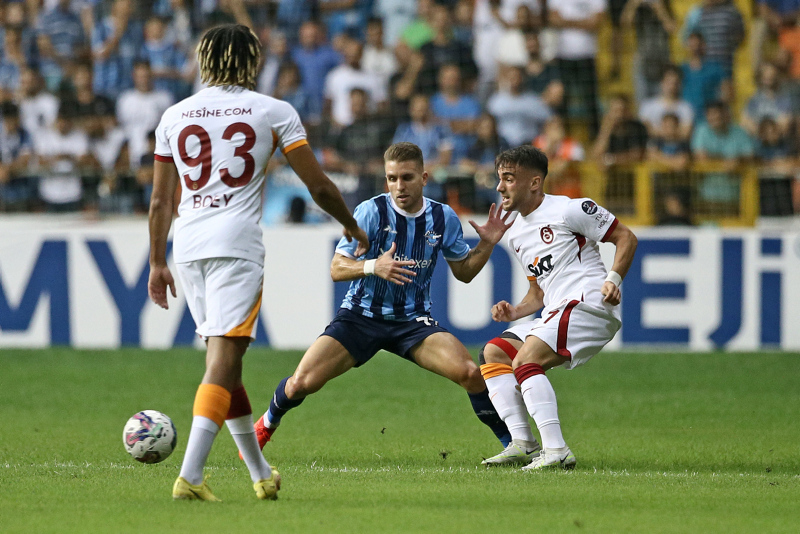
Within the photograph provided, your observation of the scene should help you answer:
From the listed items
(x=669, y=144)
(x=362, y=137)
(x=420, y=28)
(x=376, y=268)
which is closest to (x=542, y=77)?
(x=669, y=144)

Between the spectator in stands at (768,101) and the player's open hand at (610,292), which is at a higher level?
the spectator in stands at (768,101)

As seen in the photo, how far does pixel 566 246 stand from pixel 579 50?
8.89 meters

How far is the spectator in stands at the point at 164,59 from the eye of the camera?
49.4ft

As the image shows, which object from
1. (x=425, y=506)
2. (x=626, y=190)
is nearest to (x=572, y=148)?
(x=626, y=190)

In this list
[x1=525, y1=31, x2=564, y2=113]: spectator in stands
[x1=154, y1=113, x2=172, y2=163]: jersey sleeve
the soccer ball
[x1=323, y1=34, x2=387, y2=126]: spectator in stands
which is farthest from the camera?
[x1=323, y1=34, x2=387, y2=126]: spectator in stands

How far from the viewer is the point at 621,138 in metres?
13.5

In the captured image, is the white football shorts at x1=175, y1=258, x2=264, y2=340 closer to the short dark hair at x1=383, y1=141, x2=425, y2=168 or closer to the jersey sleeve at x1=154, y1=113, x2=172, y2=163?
the jersey sleeve at x1=154, y1=113, x2=172, y2=163

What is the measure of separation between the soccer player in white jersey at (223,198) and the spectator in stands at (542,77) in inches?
379

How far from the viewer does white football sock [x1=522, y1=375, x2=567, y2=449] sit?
241 inches

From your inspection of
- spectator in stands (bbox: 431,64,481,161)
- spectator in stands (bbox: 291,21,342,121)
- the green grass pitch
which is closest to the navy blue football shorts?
the green grass pitch

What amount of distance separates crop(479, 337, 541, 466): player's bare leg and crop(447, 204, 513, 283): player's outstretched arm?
20.1 inches

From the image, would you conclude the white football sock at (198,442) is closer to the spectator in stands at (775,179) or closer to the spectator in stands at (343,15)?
the spectator in stands at (775,179)

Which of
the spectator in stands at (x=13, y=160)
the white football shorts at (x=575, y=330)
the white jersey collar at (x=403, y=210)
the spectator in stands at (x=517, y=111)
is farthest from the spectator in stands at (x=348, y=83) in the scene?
the white football shorts at (x=575, y=330)

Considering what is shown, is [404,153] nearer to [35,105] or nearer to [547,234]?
[547,234]
